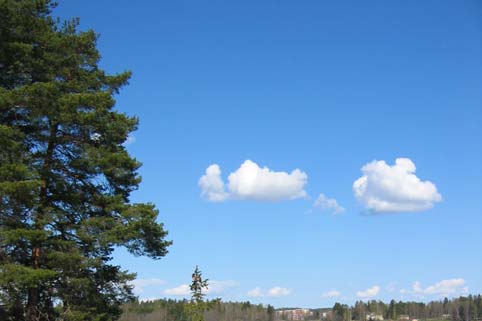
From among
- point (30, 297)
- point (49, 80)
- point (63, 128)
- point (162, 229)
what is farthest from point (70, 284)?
point (49, 80)

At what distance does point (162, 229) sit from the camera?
A: 21.6 meters

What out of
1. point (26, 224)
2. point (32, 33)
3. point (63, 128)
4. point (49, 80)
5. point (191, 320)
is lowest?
point (191, 320)

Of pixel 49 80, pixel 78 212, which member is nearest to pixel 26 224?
pixel 78 212

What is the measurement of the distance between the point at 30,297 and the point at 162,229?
4827 mm

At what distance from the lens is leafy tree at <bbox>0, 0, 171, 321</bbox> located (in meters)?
19.1

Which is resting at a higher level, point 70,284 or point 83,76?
point 83,76

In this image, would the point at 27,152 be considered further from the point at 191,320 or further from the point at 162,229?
the point at 191,320

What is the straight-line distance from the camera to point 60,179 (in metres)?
20.8

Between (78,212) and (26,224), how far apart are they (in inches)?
80.0

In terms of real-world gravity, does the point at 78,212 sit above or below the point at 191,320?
above

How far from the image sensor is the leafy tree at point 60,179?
19062 millimetres

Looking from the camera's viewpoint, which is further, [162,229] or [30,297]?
[162,229]

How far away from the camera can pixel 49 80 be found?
20703 mm

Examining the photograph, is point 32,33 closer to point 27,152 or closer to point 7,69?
point 7,69
